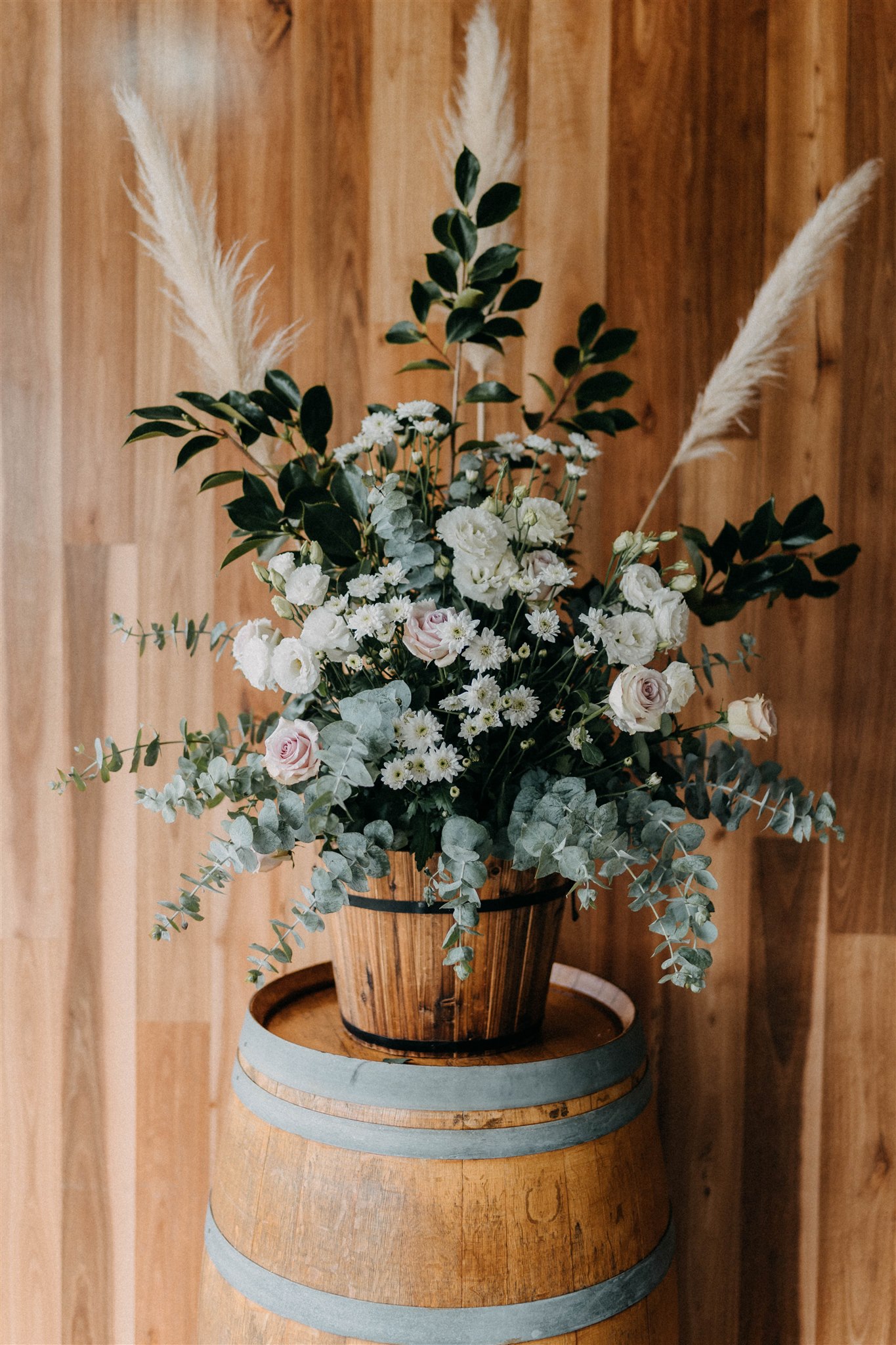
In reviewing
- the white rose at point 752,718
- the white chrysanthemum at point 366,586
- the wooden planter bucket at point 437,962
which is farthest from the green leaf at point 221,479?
the white rose at point 752,718

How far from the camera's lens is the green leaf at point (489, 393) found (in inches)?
41.3

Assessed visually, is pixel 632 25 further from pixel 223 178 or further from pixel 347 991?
pixel 347 991

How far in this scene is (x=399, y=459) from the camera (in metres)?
1.29

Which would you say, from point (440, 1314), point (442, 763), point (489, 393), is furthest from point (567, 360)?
point (440, 1314)

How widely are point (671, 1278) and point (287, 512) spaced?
0.90 m

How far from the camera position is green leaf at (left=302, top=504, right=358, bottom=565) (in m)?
0.87

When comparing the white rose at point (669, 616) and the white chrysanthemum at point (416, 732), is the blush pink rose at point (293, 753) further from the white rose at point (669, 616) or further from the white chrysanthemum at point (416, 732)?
the white rose at point (669, 616)

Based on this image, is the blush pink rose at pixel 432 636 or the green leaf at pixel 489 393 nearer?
the blush pink rose at pixel 432 636

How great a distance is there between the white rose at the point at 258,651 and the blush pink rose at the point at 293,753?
0.05 m

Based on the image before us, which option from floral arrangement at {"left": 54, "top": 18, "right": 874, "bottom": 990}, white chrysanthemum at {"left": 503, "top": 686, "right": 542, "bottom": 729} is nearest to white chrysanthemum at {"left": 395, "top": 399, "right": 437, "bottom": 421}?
floral arrangement at {"left": 54, "top": 18, "right": 874, "bottom": 990}

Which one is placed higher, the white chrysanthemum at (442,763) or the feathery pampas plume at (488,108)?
the feathery pampas plume at (488,108)

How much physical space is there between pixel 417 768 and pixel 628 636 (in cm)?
24

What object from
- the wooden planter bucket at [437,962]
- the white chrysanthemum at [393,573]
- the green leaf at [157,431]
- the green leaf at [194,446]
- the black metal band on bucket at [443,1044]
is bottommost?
the black metal band on bucket at [443,1044]

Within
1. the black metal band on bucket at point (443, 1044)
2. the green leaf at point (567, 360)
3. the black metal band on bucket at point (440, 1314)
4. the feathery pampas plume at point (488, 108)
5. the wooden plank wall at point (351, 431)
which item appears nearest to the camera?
the black metal band on bucket at point (440, 1314)
